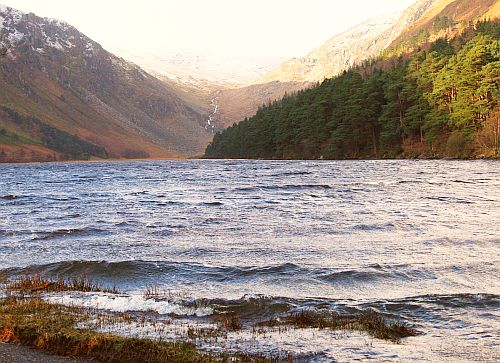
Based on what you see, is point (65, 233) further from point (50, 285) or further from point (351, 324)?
point (351, 324)

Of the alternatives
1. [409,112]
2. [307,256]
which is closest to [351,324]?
[307,256]

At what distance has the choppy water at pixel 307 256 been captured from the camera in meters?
11.8

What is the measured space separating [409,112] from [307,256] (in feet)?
300

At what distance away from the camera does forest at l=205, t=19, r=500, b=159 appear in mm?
89938

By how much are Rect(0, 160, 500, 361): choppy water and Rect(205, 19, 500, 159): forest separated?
54.2 meters

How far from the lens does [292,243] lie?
73.6 ft

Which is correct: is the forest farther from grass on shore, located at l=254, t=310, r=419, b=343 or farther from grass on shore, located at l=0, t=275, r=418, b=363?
grass on shore, located at l=0, t=275, r=418, b=363

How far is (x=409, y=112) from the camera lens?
105000mm

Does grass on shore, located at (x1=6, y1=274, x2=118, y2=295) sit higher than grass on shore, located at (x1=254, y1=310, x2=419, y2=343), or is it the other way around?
grass on shore, located at (x1=254, y1=310, x2=419, y2=343)

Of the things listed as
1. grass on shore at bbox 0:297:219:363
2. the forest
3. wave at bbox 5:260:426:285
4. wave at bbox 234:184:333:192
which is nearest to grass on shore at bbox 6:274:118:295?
wave at bbox 5:260:426:285

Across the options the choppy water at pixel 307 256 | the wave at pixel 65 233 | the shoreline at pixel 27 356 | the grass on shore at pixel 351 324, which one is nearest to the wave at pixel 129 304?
the choppy water at pixel 307 256

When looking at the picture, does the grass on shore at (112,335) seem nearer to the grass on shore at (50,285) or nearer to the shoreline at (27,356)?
the shoreline at (27,356)

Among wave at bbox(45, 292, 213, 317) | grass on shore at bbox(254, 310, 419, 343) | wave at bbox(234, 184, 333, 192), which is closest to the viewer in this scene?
grass on shore at bbox(254, 310, 419, 343)

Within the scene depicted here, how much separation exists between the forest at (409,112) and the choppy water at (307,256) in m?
54.2
